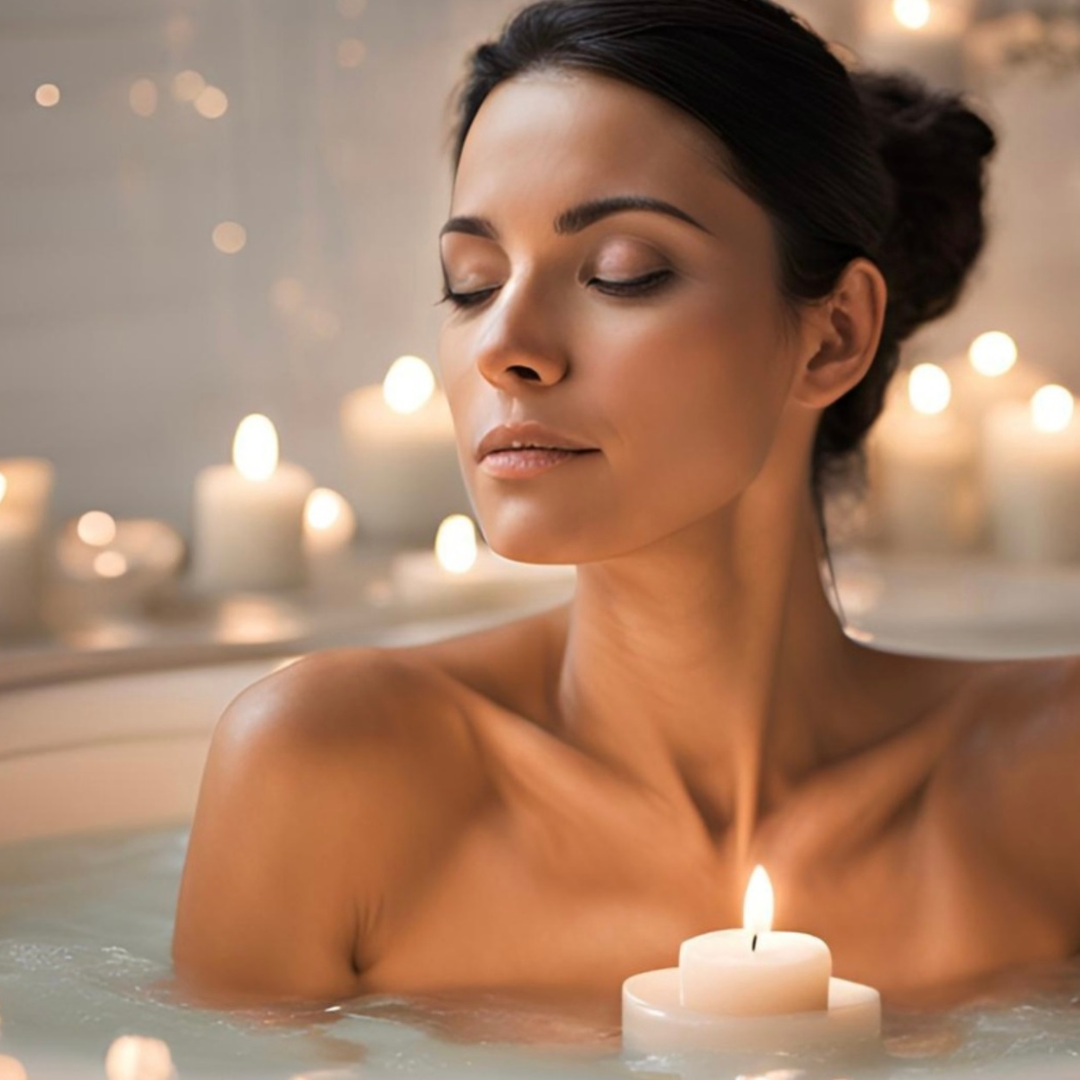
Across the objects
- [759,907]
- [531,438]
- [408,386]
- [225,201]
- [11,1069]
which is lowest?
[11,1069]

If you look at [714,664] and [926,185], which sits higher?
[926,185]

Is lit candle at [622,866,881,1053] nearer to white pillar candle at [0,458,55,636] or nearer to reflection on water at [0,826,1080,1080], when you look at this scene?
reflection on water at [0,826,1080,1080]

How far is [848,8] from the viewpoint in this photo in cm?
289

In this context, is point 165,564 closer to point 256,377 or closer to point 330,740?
point 256,377

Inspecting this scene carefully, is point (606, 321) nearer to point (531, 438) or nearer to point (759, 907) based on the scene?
point (531, 438)

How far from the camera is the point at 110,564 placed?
250 cm

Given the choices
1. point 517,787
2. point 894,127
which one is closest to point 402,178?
point 894,127

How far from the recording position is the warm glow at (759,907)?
1219mm

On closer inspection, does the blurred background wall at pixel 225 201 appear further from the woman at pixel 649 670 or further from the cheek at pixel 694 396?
the cheek at pixel 694 396

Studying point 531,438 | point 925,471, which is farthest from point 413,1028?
point 925,471

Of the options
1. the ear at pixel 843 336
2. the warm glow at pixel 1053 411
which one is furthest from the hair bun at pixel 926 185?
the warm glow at pixel 1053 411

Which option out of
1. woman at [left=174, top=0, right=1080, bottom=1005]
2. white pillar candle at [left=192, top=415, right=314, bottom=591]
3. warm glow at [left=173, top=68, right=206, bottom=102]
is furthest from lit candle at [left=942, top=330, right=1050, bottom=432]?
woman at [left=174, top=0, right=1080, bottom=1005]

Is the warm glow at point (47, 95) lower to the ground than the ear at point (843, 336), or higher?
higher

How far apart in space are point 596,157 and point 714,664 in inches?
14.2
